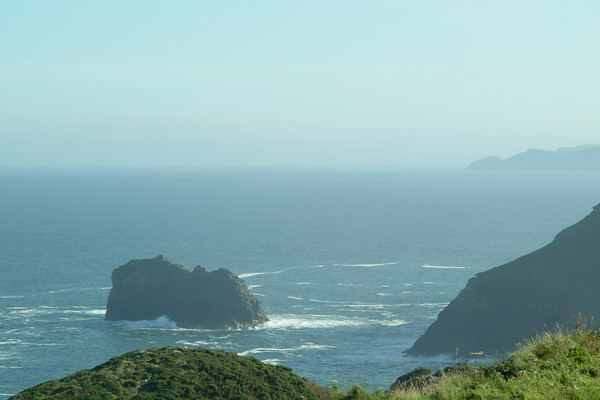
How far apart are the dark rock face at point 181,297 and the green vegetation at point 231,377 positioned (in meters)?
47.3

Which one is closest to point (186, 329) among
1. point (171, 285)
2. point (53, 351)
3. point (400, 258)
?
point (171, 285)

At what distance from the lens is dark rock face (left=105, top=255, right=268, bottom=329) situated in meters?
96.8

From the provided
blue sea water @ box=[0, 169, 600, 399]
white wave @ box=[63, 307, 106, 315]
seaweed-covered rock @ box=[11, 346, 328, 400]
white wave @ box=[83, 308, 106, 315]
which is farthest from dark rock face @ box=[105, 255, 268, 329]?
seaweed-covered rock @ box=[11, 346, 328, 400]

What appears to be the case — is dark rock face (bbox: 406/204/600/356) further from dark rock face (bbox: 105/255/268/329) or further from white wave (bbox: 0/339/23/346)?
white wave (bbox: 0/339/23/346)

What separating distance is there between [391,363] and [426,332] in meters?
9.92

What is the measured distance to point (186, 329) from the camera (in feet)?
314

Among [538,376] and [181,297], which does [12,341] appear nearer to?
[181,297]

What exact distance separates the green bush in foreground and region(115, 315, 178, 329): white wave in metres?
85.2

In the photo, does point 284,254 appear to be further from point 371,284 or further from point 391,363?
point 391,363

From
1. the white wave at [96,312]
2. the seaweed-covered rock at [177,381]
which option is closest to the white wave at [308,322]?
the white wave at [96,312]

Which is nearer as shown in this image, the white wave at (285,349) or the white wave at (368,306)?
the white wave at (285,349)

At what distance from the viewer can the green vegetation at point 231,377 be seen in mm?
14008

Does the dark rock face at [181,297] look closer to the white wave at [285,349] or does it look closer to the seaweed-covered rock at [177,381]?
the white wave at [285,349]

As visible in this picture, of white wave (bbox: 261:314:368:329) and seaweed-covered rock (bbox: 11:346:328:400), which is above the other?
seaweed-covered rock (bbox: 11:346:328:400)
